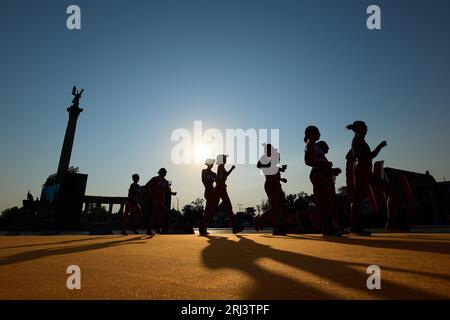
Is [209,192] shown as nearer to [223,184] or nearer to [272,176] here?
[223,184]

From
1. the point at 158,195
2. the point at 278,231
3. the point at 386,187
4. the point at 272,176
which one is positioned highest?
the point at 272,176

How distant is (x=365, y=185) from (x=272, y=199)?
2.34 meters

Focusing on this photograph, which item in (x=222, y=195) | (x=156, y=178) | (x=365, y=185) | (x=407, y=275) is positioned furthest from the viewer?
(x=156, y=178)

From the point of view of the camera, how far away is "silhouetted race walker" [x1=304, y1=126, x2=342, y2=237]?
17.0 ft

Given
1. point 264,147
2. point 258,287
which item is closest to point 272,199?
point 264,147

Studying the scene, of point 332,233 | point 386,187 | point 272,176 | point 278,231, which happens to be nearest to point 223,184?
point 272,176

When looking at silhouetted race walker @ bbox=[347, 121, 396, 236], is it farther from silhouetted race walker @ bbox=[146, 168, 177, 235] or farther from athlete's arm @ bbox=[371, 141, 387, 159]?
silhouetted race walker @ bbox=[146, 168, 177, 235]

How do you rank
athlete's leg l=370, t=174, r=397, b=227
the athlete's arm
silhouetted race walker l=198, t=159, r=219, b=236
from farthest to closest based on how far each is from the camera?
silhouetted race walker l=198, t=159, r=219, b=236, athlete's leg l=370, t=174, r=397, b=227, the athlete's arm

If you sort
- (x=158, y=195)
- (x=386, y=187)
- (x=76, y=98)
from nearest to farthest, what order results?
1. (x=386, y=187)
2. (x=158, y=195)
3. (x=76, y=98)

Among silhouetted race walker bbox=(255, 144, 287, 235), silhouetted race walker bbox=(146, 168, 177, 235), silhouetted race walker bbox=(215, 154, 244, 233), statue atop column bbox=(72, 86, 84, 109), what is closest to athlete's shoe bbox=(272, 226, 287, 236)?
silhouetted race walker bbox=(255, 144, 287, 235)

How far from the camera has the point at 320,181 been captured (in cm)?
524
